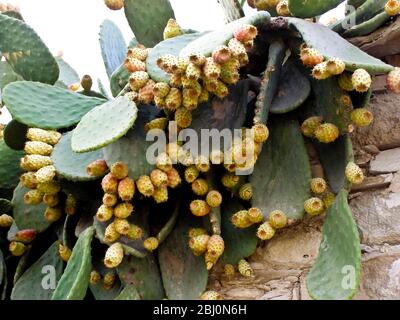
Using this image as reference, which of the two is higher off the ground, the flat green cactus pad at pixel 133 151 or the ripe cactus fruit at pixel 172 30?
the ripe cactus fruit at pixel 172 30

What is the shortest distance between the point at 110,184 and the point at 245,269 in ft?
1.18

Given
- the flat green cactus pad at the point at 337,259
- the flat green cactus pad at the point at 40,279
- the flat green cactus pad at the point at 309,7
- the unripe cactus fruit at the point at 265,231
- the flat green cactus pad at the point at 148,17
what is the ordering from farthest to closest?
the flat green cactus pad at the point at 148,17, the flat green cactus pad at the point at 40,279, the flat green cactus pad at the point at 309,7, the unripe cactus fruit at the point at 265,231, the flat green cactus pad at the point at 337,259

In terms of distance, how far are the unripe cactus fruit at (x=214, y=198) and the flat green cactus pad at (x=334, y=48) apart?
0.37 metres

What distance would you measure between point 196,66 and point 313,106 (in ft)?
1.20

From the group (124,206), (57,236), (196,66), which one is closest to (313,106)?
(196,66)

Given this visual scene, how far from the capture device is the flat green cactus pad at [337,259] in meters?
1.17

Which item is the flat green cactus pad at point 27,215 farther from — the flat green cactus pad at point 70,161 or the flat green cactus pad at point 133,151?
the flat green cactus pad at point 133,151

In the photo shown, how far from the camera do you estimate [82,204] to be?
161cm

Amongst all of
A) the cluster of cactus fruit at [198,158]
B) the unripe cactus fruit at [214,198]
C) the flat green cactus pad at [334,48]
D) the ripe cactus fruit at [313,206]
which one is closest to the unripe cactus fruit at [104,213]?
the cluster of cactus fruit at [198,158]

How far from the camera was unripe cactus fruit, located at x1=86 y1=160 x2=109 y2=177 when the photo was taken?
144 cm

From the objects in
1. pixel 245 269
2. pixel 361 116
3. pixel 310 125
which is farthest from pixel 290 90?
pixel 245 269

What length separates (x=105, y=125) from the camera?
1378mm

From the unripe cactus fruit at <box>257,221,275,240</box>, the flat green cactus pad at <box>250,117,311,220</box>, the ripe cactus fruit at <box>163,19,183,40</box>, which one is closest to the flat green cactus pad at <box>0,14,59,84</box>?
the ripe cactus fruit at <box>163,19,183,40</box>
